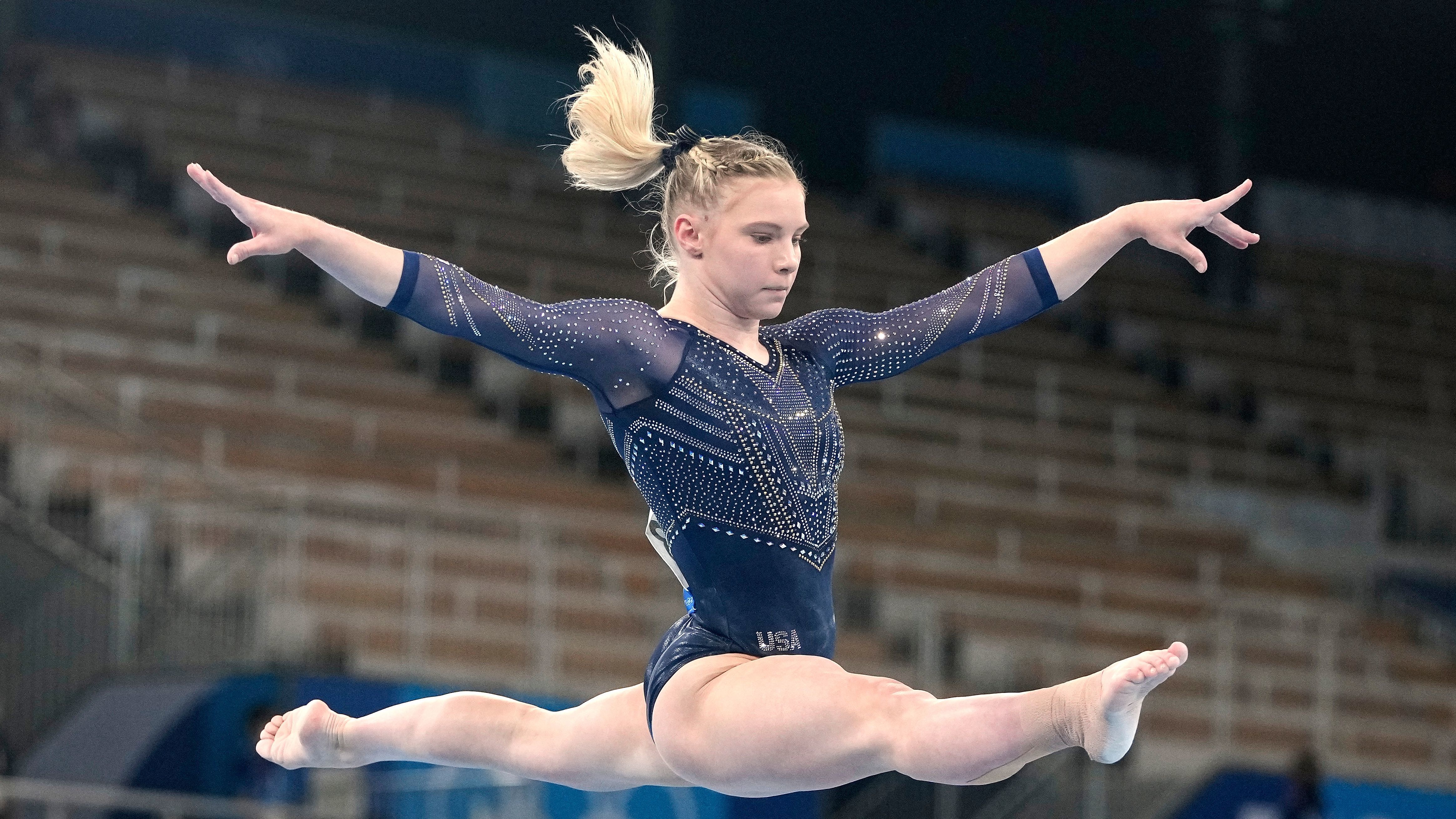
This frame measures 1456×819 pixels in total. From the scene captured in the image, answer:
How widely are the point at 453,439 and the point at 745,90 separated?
210 inches

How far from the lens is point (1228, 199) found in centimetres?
353

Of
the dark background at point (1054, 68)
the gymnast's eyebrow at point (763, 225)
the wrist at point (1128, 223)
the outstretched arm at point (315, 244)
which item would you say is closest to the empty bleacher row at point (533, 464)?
the dark background at point (1054, 68)

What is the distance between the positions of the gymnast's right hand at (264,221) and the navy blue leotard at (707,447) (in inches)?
9.9

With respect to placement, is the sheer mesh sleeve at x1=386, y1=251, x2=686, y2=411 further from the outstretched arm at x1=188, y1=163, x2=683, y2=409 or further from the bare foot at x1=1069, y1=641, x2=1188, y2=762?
the bare foot at x1=1069, y1=641, x2=1188, y2=762

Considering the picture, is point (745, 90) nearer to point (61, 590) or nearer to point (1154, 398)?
point (1154, 398)

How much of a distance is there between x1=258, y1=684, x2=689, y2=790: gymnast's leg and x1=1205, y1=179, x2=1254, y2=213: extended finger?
1.43m

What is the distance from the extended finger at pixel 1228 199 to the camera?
3488 millimetres

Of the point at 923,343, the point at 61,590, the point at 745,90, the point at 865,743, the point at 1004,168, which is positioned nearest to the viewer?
the point at 865,743

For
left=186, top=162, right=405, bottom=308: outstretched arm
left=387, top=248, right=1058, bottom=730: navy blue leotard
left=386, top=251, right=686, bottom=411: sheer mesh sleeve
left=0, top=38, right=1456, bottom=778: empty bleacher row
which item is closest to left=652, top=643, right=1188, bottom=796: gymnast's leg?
left=387, top=248, right=1058, bottom=730: navy blue leotard

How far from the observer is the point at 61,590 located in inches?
314

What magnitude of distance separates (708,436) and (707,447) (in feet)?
0.06

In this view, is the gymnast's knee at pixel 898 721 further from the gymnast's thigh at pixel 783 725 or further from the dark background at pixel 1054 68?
the dark background at pixel 1054 68

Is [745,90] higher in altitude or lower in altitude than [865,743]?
higher

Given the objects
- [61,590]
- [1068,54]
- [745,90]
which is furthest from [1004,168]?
[61,590]
